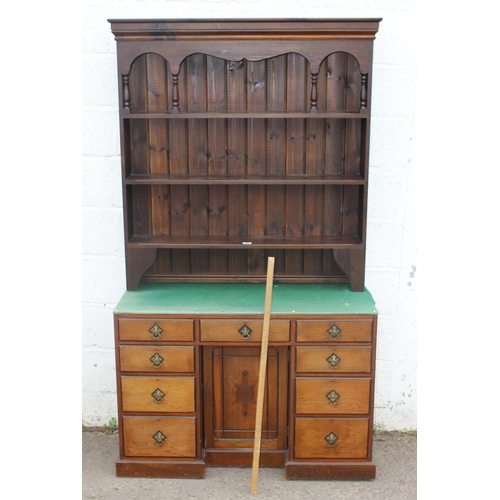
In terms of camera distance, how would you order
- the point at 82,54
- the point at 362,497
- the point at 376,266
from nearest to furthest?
the point at 362,497 → the point at 82,54 → the point at 376,266

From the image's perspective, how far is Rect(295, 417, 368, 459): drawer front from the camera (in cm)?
312

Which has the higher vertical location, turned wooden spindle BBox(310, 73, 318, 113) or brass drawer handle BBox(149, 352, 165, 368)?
turned wooden spindle BBox(310, 73, 318, 113)

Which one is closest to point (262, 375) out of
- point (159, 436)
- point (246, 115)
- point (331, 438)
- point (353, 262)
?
point (331, 438)

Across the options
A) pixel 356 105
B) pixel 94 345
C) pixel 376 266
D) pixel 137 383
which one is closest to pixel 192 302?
pixel 137 383

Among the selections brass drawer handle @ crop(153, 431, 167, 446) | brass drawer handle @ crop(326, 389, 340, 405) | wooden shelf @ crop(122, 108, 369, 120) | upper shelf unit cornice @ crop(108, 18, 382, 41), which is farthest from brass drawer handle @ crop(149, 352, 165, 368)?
upper shelf unit cornice @ crop(108, 18, 382, 41)

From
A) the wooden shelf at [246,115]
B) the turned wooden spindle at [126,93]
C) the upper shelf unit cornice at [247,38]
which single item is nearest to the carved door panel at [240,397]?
the wooden shelf at [246,115]

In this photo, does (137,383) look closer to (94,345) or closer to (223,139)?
(94,345)

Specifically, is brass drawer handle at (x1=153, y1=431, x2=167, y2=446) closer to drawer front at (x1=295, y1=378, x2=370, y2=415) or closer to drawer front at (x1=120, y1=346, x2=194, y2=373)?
drawer front at (x1=120, y1=346, x2=194, y2=373)

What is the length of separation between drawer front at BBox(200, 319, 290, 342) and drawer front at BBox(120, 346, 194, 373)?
139 mm

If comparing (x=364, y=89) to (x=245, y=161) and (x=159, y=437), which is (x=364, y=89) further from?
(x=159, y=437)

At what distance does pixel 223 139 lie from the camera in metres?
3.30

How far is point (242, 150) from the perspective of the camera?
3.31 metres

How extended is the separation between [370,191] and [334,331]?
0.85m

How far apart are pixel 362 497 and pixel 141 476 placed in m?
1.14
